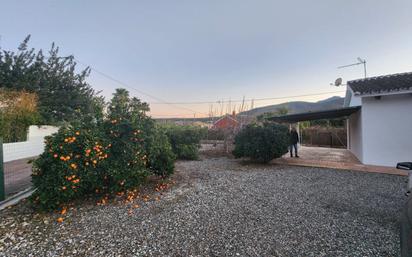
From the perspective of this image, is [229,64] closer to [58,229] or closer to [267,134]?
[267,134]

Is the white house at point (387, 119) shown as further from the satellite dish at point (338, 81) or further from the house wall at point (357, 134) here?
the satellite dish at point (338, 81)

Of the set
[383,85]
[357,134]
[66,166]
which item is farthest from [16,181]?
[357,134]

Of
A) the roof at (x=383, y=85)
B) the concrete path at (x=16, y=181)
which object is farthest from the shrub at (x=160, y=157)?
the roof at (x=383, y=85)

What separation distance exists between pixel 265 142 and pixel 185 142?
4467mm

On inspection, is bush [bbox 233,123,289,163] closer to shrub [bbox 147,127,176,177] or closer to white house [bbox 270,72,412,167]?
white house [bbox 270,72,412,167]

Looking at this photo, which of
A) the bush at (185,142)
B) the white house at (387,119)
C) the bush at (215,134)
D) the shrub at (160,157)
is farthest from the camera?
the bush at (215,134)

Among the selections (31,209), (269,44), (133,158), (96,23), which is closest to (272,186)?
(133,158)

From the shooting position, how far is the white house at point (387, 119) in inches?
264

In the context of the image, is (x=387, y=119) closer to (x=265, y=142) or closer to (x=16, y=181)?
(x=265, y=142)

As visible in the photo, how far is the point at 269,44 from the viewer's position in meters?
9.98

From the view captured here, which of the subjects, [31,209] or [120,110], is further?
[120,110]

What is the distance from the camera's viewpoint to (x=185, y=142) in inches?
393

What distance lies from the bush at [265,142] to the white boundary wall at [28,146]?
37.7 ft

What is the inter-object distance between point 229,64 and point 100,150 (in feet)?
34.8
